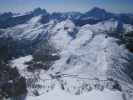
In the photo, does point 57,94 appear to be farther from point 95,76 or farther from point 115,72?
point 115,72

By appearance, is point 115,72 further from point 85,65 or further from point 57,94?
point 57,94

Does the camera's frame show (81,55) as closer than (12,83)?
No

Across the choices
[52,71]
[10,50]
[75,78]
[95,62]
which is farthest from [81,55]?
[10,50]

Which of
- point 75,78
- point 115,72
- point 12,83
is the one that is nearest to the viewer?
point 12,83

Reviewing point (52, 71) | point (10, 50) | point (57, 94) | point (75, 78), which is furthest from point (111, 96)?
point (10, 50)

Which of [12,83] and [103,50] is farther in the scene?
[103,50]

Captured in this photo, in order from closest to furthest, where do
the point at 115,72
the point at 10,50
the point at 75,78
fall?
the point at 75,78 → the point at 115,72 → the point at 10,50

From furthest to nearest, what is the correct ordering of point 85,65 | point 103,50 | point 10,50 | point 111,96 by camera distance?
point 10,50 < point 103,50 < point 85,65 < point 111,96

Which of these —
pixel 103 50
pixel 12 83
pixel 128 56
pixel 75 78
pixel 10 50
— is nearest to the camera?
pixel 12 83
